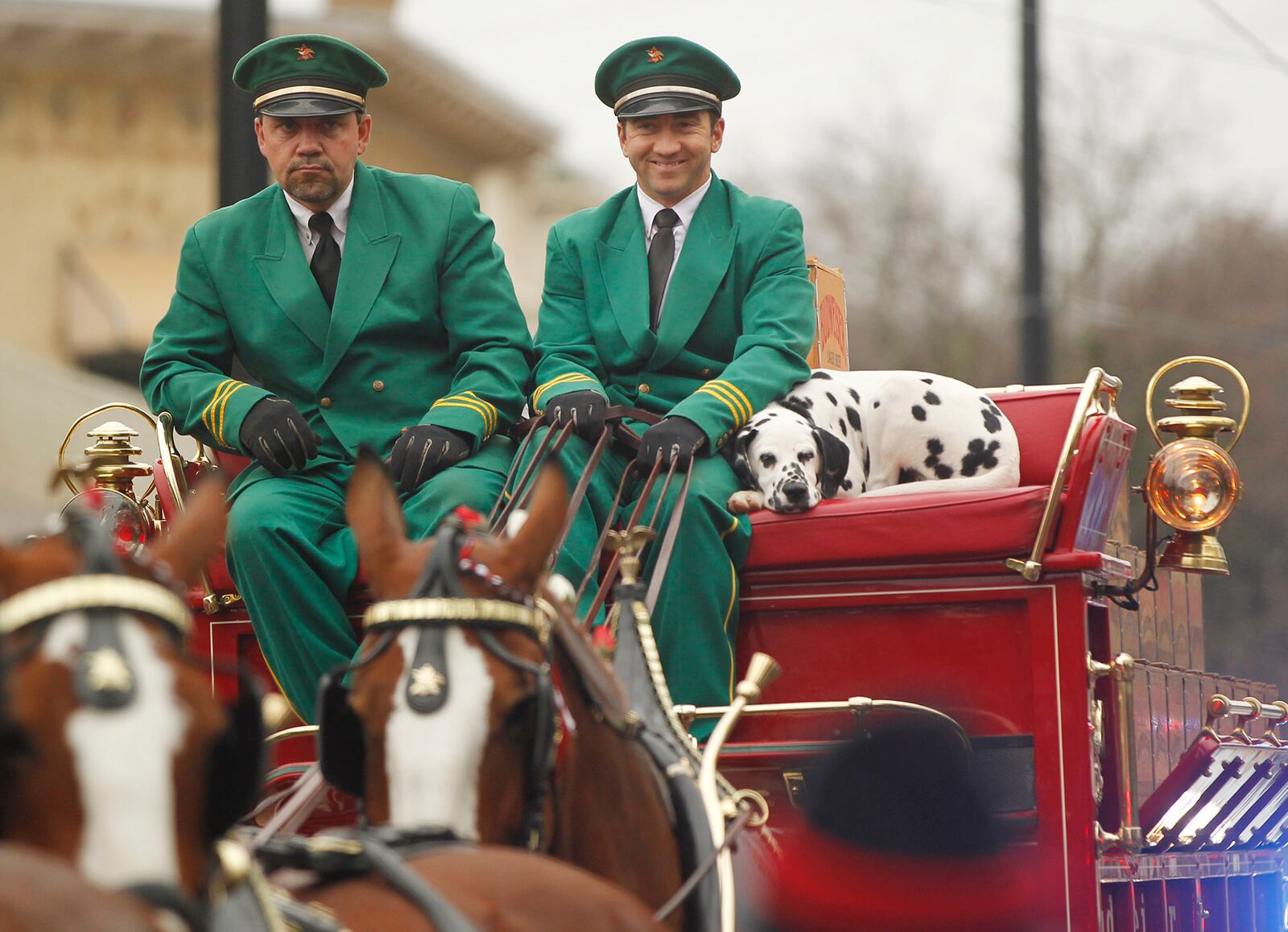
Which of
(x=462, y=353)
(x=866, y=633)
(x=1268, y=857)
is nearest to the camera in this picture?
(x=866, y=633)

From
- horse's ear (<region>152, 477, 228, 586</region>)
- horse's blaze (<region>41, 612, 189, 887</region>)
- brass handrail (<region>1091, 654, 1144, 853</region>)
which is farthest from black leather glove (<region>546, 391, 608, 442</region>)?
horse's blaze (<region>41, 612, 189, 887</region>)

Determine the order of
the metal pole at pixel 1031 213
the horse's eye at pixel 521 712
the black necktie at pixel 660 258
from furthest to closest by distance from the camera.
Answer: the metal pole at pixel 1031 213 → the black necktie at pixel 660 258 → the horse's eye at pixel 521 712

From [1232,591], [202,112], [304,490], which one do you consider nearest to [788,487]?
[304,490]

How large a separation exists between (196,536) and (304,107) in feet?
10.1

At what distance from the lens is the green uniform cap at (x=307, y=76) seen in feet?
17.7

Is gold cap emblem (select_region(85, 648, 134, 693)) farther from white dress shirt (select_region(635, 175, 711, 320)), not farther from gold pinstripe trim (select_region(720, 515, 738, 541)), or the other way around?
white dress shirt (select_region(635, 175, 711, 320))

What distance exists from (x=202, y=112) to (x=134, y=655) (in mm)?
22160

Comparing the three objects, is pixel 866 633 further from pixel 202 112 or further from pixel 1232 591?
pixel 202 112

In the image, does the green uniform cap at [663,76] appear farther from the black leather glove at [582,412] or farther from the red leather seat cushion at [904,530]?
the red leather seat cushion at [904,530]

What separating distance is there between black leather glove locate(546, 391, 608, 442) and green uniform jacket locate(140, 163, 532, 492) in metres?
0.20

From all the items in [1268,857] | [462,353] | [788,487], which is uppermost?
[462,353]

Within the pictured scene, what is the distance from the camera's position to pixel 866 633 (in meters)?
5.24

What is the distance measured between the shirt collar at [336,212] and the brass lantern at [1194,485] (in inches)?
91.3

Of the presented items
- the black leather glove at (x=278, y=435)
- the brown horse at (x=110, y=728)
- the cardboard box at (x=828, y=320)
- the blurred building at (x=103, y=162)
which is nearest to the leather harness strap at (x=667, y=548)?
the black leather glove at (x=278, y=435)
